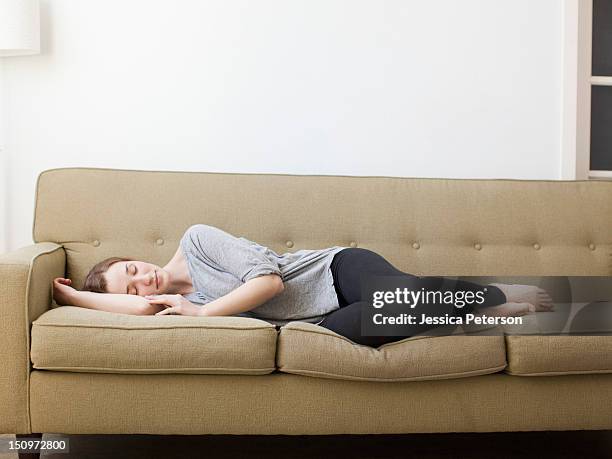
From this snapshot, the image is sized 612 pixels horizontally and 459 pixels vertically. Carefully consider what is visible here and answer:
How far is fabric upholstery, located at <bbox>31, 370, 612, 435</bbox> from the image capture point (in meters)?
2.16

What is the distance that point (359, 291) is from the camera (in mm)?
2447

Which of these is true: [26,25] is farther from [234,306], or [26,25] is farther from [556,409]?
[556,409]

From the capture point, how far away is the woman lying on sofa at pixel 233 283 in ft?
7.78

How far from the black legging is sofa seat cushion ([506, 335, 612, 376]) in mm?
319

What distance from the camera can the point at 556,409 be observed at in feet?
7.42

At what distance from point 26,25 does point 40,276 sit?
45.8 inches

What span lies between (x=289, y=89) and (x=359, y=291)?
3.80 feet

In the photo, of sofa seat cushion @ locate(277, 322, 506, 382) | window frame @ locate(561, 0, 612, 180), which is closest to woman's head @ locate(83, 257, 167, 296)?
sofa seat cushion @ locate(277, 322, 506, 382)

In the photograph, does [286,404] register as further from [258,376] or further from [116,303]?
[116,303]

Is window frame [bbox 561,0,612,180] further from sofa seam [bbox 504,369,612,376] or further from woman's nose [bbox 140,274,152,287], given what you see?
woman's nose [bbox 140,274,152,287]

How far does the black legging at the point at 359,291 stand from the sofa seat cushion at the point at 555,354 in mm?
319

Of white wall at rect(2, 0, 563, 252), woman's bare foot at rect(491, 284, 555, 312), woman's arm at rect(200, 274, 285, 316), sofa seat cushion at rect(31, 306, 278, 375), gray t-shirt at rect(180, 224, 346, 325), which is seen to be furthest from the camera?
white wall at rect(2, 0, 563, 252)

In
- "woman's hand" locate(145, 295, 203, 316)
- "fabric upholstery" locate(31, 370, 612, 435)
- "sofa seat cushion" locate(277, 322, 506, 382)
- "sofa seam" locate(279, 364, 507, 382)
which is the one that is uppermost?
"woman's hand" locate(145, 295, 203, 316)

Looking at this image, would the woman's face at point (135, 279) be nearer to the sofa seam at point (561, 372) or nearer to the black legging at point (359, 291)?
the black legging at point (359, 291)
